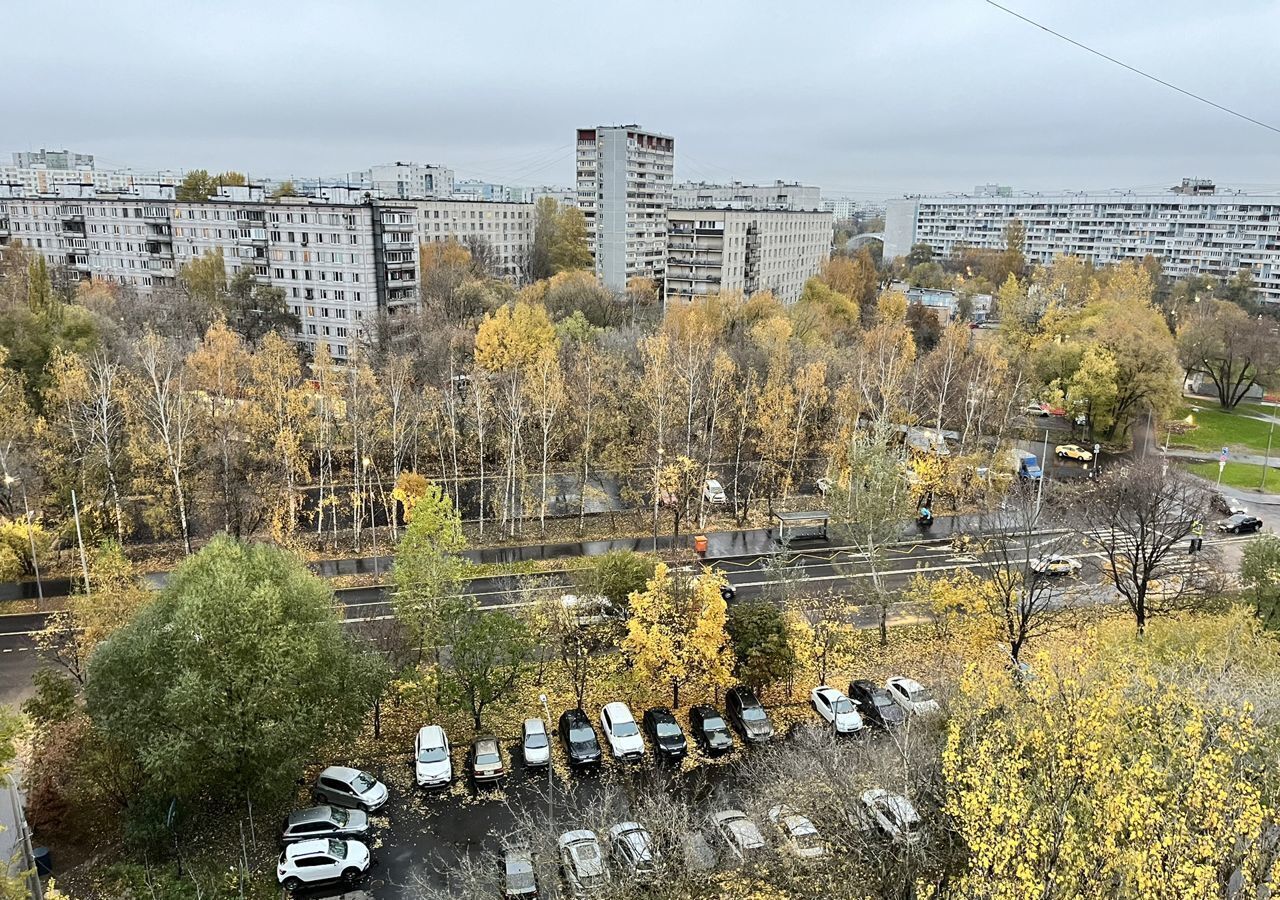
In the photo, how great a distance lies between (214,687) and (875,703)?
50.4 feet

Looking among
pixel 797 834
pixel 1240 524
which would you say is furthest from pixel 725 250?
pixel 797 834

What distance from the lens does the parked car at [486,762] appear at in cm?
1823

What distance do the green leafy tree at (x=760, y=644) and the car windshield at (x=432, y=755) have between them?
7466 mm

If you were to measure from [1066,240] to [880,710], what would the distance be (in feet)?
455

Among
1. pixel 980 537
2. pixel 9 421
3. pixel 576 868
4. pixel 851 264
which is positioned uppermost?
pixel 851 264

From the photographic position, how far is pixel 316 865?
15.4 meters

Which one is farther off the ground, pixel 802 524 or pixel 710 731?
pixel 802 524

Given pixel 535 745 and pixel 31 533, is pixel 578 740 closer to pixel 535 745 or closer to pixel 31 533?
pixel 535 745

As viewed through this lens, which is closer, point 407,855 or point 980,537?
point 407,855

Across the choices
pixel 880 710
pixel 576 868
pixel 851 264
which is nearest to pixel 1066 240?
pixel 851 264

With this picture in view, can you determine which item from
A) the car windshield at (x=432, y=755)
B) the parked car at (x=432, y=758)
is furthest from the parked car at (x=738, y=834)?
the car windshield at (x=432, y=755)

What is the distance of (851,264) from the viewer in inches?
3110

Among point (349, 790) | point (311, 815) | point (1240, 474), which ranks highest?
point (1240, 474)

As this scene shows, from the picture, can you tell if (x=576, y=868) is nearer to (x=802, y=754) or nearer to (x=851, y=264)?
(x=802, y=754)
